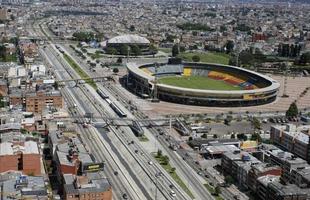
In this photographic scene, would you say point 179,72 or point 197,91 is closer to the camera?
point 197,91

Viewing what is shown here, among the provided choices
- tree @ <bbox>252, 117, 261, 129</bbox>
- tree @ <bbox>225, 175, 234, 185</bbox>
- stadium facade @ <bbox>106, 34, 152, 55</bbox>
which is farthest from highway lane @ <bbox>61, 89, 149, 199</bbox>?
stadium facade @ <bbox>106, 34, 152, 55</bbox>

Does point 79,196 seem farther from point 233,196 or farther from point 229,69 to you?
point 229,69

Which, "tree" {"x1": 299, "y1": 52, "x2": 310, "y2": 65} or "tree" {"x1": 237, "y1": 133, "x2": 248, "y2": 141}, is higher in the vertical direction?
"tree" {"x1": 299, "y1": 52, "x2": 310, "y2": 65}

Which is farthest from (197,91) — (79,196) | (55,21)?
(55,21)

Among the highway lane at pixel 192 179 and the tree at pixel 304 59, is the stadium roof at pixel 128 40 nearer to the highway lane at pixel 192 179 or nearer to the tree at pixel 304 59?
the tree at pixel 304 59

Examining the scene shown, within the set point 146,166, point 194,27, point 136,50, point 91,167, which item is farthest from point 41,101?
point 194,27

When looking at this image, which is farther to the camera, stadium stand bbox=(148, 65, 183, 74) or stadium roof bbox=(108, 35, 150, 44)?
stadium roof bbox=(108, 35, 150, 44)

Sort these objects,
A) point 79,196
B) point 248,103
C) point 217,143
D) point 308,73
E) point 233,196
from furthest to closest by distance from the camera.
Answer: point 308,73 < point 248,103 < point 217,143 < point 233,196 < point 79,196

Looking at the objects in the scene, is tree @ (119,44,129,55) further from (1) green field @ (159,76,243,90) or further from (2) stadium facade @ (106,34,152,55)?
(1) green field @ (159,76,243,90)
